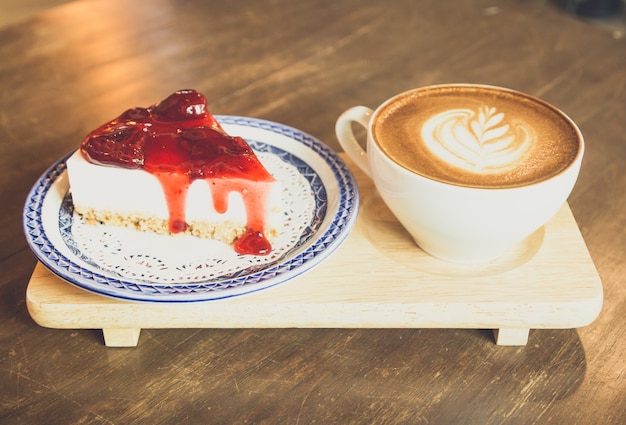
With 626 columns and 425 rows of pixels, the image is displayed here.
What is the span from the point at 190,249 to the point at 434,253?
0.31 m

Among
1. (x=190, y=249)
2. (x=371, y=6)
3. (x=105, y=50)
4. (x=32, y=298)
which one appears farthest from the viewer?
(x=371, y=6)

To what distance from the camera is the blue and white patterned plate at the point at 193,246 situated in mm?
804

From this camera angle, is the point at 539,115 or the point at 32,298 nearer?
the point at 32,298

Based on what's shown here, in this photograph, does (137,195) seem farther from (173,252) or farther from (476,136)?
(476,136)

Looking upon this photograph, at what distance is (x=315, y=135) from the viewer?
4.26 ft

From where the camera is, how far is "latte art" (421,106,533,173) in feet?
2.85

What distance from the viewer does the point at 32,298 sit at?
0.83 metres

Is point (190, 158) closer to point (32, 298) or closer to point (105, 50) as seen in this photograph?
point (32, 298)

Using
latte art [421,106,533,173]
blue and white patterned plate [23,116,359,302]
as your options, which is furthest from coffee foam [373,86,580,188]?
blue and white patterned plate [23,116,359,302]

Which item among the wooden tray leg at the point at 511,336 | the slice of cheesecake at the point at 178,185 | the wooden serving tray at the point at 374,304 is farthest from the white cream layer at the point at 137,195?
the wooden tray leg at the point at 511,336

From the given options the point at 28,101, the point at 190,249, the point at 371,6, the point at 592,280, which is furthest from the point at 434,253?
the point at 371,6

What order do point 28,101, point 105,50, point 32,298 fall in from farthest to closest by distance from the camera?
point 105,50 → point 28,101 → point 32,298

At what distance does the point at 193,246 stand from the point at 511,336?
1.35ft

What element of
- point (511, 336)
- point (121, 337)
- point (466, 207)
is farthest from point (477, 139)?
point (121, 337)
